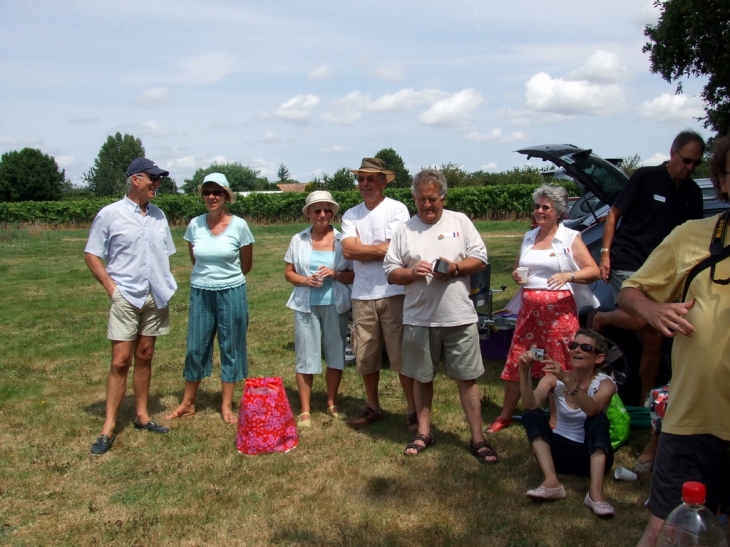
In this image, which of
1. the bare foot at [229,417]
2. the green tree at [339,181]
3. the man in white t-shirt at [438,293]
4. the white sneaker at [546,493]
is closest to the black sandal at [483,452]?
the man in white t-shirt at [438,293]

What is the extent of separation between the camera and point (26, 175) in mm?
61625

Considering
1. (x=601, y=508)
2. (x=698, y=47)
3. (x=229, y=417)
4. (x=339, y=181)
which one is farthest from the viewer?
(x=339, y=181)

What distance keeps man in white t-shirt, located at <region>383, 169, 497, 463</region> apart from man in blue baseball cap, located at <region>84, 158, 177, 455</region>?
1.73 metres

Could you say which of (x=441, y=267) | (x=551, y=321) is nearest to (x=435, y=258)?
(x=441, y=267)

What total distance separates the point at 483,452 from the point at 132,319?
2.60 meters

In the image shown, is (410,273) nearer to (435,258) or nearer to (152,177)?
(435,258)

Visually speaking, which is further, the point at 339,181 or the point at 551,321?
the point at 339,181

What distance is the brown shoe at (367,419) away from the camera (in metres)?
5.06

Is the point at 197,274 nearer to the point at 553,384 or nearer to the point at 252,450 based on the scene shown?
the point at 252,450

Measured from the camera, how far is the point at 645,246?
4.66 metres

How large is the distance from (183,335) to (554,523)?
5.97 meters

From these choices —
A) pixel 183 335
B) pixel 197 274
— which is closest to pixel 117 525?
pixel 197 274

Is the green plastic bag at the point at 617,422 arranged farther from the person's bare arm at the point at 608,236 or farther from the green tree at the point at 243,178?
the green tree at the point at 243,178

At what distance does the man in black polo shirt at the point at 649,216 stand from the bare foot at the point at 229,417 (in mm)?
2818
